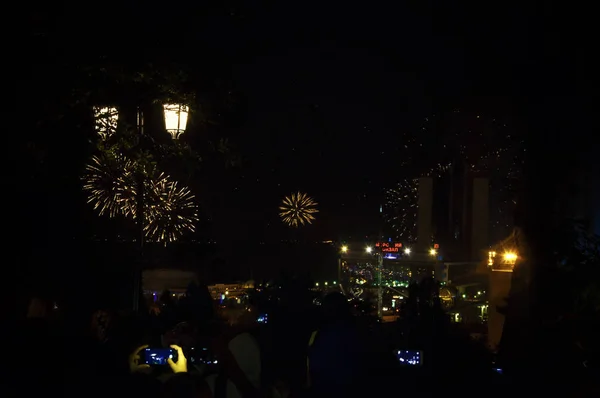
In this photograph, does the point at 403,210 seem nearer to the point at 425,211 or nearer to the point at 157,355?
the point at 425,211

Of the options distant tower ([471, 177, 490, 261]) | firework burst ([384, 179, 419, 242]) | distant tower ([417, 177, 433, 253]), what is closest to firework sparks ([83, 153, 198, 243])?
distant tower ([417, 177, 433, 253])

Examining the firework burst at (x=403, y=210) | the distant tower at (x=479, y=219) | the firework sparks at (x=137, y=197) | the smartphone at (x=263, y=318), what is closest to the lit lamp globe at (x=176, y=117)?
the firework sparks at (x=137, y=197)

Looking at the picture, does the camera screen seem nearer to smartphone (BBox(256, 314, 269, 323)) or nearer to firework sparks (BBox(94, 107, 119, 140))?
smartphone (BBox(256, 314, 269, 323))

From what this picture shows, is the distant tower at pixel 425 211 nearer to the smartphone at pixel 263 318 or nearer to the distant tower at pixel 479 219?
the distant tower at pixel 479 219

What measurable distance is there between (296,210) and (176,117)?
70.9ft

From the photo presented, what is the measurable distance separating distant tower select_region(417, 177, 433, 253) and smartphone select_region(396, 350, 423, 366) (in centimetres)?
2071

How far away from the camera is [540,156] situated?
779cm

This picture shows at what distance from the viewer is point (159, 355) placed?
6410 mm

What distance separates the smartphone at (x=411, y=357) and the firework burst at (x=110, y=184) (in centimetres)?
403

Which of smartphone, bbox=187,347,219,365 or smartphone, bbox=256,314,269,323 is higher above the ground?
smartphone, bbox=256,314,269,323

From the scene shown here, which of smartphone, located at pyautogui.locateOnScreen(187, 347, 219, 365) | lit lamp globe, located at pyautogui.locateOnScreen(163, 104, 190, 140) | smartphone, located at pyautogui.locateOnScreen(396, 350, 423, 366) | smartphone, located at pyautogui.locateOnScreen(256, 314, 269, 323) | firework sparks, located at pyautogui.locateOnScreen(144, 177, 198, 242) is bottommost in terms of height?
smartphone, located at pyautogui.locateOnScreen(187, 347, 219, 365)

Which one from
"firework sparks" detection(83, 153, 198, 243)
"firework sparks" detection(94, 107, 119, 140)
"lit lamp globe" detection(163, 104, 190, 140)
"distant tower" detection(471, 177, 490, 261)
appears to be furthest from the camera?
"distant tower" detection(471, 177, 490, 261)

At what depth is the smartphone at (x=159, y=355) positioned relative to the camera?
635 cm

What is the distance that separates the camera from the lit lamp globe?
8.13 meters
